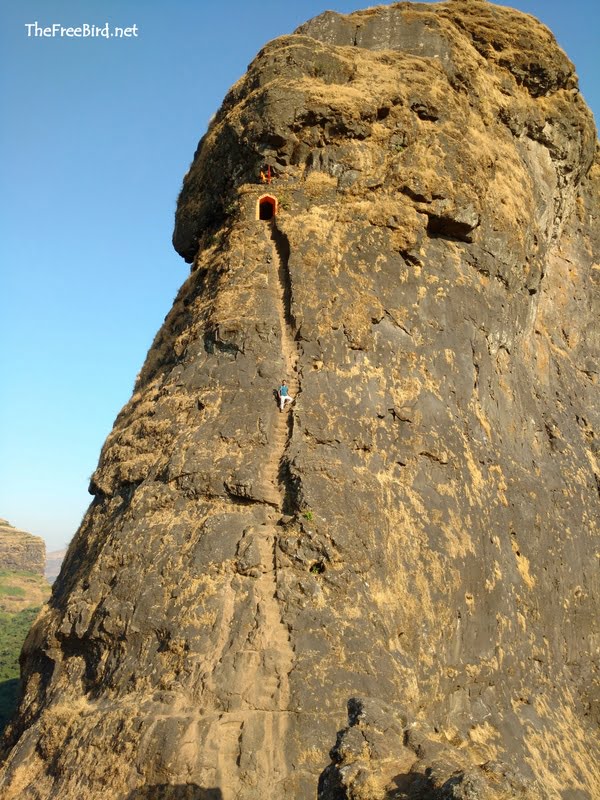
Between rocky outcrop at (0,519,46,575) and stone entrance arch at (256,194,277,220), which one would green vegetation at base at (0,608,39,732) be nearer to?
stone entrance arch at (256,194,277,220)

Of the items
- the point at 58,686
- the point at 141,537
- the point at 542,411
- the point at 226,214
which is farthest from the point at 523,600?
the point at 226,214

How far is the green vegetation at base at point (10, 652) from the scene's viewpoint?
37219mm

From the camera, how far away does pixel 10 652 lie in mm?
52781

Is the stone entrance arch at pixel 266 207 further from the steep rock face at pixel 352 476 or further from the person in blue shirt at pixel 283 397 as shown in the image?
the person in blue shirt at pixel 283 397

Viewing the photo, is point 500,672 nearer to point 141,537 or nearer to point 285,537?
point 285,537

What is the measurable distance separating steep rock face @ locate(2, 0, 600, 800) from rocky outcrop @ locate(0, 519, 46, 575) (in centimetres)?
9311

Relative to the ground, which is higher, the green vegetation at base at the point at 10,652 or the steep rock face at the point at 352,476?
the steep rock face at the point at 352,476

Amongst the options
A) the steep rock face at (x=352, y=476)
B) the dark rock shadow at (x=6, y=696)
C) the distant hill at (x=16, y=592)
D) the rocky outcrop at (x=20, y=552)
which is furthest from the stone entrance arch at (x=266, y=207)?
the rocky outcrop at (x=20, y=552)

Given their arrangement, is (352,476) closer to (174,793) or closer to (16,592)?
(174,793)

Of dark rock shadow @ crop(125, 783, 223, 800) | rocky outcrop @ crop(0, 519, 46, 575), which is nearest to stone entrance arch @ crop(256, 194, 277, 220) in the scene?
dark rock shadow @ crop(125, 783, 223, 800)

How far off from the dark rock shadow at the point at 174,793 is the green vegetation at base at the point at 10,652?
13.9 metres

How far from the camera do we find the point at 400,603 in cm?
1321

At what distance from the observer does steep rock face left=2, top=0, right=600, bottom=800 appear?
37.8ft

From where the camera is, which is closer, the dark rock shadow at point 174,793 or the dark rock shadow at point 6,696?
the dark rock shadow at point 174,793
